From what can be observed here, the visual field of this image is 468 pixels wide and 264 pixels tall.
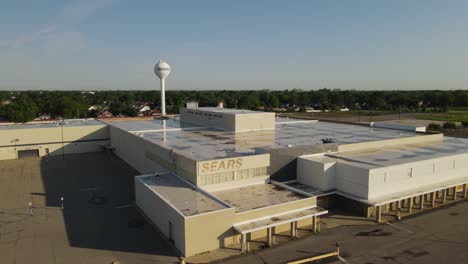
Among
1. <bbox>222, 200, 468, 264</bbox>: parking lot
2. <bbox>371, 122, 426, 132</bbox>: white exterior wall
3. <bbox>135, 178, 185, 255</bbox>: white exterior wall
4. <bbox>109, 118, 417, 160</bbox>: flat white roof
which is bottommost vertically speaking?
<bbox>222, 200, 468, 264</bbox>: parking lot

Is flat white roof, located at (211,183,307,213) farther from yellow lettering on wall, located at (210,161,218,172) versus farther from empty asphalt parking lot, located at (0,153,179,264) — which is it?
empty asphalt parking lot, located at (0,153,179,264)

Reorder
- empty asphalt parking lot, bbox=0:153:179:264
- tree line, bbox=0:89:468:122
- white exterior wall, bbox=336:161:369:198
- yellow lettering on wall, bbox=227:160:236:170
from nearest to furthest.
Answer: empty asphalt parking lot, bbox=0:153:179:264 < white exterior wall, bbox=336:161:369:198 < yellow lettering on wall, bbox=227:160:236:170 < tree line, bbox=0:89:468:122

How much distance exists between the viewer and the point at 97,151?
58062mm

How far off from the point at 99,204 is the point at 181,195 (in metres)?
9.73

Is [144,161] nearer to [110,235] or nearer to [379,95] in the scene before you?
[110,235]

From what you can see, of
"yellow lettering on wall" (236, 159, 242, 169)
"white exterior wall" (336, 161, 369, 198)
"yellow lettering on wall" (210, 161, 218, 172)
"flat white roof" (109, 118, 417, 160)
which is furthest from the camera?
"flat white roof" (109, 118, 417, 160)

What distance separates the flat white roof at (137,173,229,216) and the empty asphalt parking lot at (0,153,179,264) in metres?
2.65

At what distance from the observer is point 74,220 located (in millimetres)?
27750

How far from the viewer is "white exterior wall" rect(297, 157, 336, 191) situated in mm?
29719

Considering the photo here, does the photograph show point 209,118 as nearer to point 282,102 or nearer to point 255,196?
point 255,196

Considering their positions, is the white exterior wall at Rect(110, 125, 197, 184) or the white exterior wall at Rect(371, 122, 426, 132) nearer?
the white exterior wall at Rect(110, 125, 197, 184)

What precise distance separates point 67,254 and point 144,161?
18972 millimetres

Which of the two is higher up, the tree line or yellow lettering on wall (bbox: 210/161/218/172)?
the tree line

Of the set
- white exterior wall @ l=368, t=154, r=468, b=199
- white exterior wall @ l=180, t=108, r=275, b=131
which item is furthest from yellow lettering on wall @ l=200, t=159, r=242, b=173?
white exterior wall @ l=180, t=108, r=275, b=131
